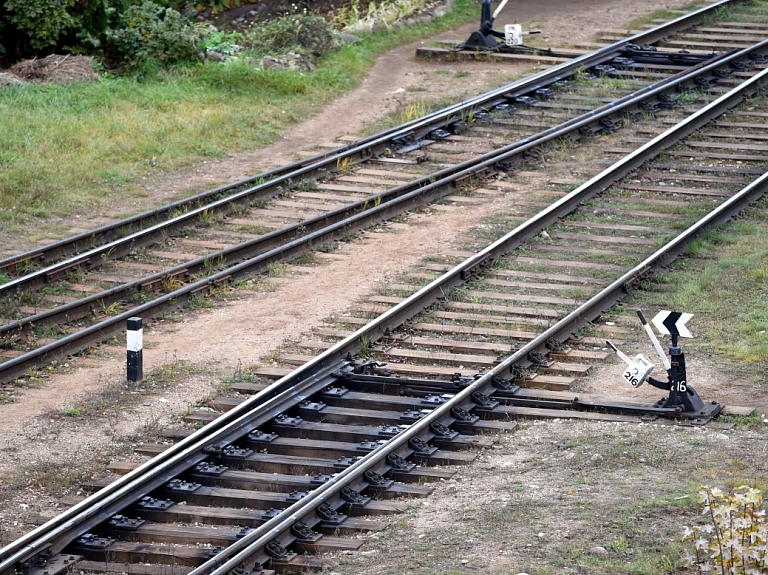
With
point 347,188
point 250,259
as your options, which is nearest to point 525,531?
point 250,259

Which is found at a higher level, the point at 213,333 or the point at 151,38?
the point at 151,38

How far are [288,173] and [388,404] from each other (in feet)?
24.3

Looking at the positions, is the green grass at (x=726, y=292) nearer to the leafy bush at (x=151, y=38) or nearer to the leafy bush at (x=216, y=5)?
the leafy bush at (x=151, y=38)

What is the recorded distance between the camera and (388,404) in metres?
10.8

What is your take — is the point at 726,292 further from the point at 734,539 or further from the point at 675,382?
the point at 734,539

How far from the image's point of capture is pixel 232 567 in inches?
313

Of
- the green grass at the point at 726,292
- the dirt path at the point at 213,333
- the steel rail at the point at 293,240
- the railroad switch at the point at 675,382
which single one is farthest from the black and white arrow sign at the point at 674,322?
the steel rail at the point at 293,240

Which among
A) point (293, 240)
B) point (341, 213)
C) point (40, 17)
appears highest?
point (40, 17)

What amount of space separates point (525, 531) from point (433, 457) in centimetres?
156

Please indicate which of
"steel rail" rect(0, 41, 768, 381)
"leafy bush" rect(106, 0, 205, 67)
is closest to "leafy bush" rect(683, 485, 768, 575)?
"steel rail" rect(0, 41, 768, 381)

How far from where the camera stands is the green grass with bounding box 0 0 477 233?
1725 cm

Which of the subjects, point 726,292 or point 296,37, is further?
point 296,37

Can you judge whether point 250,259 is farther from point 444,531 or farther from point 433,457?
point 444,531

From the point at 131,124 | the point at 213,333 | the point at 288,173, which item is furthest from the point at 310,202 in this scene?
the point at 213,333
